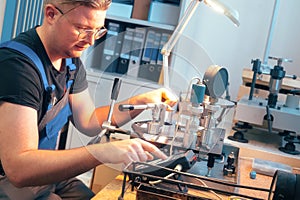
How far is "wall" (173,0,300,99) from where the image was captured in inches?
126

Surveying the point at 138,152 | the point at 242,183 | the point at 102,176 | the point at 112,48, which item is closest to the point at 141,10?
the point at 112,48

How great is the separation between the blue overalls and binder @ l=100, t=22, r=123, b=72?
40.6 inches

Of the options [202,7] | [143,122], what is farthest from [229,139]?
[202,7]

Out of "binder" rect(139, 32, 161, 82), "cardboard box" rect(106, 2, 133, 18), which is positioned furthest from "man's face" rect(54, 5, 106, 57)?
"cardboard box" rect(106, 2, 133, 18)

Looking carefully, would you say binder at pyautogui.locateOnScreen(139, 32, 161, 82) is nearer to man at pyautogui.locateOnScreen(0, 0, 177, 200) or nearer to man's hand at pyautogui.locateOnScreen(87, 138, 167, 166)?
man at pyautogui.locateOnScreen(0, 0, 177, 200)

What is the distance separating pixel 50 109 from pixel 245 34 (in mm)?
2210

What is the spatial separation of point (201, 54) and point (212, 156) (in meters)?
0.34

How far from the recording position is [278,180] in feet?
2.46

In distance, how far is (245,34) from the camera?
327 centimetres

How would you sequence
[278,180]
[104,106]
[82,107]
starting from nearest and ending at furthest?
[278,180] → [104,106] → [82,107]

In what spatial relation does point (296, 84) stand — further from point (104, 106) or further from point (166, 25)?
point (104, 106)

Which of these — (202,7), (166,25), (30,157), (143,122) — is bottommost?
(30,157)

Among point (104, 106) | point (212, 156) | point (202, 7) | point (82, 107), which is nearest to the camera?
point (212, 156)

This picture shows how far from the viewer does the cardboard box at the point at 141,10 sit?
2867 mm
